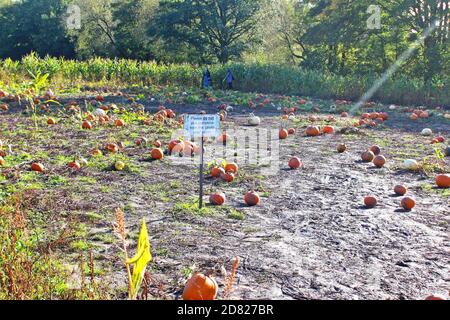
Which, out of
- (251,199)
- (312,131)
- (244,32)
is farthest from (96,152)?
(244,32)

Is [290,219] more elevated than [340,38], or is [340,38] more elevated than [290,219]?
[340,38]

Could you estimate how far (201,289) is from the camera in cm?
291

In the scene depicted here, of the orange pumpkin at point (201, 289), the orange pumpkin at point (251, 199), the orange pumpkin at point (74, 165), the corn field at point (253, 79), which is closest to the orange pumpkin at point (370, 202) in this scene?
the orange pumpkin at point (251, 199)

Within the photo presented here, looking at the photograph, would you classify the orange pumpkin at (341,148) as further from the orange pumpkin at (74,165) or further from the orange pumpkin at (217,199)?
the orange pumpkin at (74,165)

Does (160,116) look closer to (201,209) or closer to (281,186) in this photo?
(281,186)

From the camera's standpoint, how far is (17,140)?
8555 mm

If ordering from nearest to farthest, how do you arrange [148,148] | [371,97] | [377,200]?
[377,200] < [148,148] < [371,97]

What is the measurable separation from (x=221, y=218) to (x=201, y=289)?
1.90m

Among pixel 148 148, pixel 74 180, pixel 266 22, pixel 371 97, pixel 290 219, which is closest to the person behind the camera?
pixel 290 219

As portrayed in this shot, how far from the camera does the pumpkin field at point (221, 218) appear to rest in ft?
10.6

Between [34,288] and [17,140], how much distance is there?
20.5 ft

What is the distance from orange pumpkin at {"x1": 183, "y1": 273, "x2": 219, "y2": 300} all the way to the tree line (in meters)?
18.7

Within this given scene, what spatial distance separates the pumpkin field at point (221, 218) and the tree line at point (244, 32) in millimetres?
14426

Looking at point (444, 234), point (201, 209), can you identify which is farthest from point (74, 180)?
point (444, 234)
